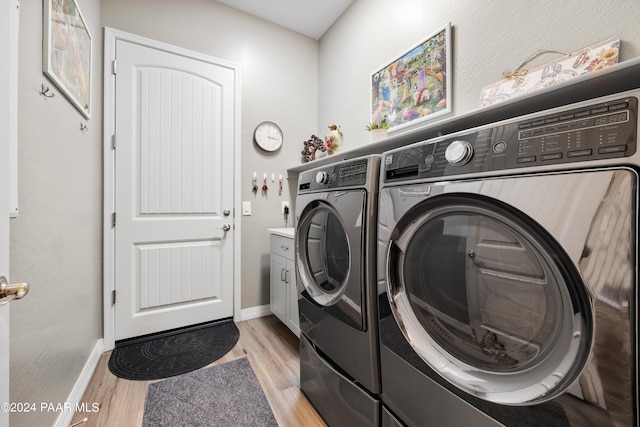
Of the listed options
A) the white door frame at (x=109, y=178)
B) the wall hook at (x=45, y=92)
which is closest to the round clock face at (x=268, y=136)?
the white door frame at (x=109, y=178)

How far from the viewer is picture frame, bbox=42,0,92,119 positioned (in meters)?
1.04

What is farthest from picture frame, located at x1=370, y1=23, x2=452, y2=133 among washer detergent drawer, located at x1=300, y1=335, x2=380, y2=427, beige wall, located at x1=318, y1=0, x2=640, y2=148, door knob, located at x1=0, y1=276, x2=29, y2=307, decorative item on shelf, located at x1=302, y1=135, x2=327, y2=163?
door knob, located at x1=0, y1=276, x2=29, y2=307

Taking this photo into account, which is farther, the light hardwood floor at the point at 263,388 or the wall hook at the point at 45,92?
the light hardwood floor at the point at 263,388

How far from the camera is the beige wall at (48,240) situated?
89cm

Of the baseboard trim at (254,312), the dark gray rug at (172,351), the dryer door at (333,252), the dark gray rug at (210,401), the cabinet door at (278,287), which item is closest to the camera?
the dryer door at (333,252)

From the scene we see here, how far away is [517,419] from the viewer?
1.94 ft

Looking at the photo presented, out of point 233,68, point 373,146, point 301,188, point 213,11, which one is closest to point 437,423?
point 301,188

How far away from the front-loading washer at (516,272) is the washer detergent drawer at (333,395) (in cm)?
11

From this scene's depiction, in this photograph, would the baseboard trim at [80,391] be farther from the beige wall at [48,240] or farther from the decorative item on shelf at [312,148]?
the decorative item on shelf at [312,148]

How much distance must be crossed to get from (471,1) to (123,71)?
7.54 ft

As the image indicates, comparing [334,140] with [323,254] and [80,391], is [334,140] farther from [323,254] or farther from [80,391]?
[80,391]

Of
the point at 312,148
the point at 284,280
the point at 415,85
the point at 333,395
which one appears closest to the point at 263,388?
the point at 333,395

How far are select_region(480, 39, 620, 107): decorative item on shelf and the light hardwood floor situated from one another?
173 cm

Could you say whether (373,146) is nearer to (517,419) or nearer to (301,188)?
(301,188)
